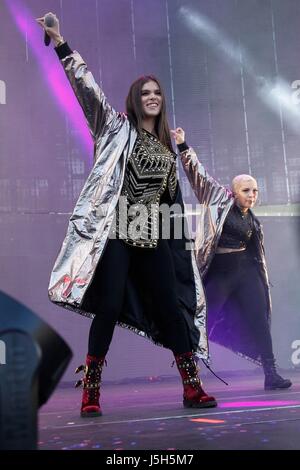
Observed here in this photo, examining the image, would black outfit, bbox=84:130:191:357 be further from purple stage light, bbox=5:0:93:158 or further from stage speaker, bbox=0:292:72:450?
purple stage light, bbox=5:0:93:158

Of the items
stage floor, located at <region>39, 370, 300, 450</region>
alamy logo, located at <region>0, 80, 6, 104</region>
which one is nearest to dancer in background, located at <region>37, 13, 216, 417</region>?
stage floor, located at <region>39, 370, 300, 450</region>

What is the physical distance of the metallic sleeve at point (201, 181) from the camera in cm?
370

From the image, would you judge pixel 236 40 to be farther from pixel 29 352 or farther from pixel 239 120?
pixel 29 352

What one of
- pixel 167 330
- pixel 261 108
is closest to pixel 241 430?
pixel 167 330

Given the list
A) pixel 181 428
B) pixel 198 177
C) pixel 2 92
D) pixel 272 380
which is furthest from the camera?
pixel 2 92

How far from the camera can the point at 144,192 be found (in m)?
2.72

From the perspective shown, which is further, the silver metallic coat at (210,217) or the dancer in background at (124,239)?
the silver metallic coat at (210,217)

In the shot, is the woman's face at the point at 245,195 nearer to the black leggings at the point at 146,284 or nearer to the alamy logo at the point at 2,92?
the black leggings at the point at 146,284

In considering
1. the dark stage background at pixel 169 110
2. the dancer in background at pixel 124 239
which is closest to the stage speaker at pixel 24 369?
the dancer in background at pixel 124 239

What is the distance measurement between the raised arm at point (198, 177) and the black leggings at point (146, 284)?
1.00m

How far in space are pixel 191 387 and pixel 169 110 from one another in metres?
3.85

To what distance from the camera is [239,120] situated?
6219 millimetres

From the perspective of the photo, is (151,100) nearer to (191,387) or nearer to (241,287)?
(191,387)

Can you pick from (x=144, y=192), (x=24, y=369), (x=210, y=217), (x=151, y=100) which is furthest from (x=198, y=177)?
(x=24, y=369)
